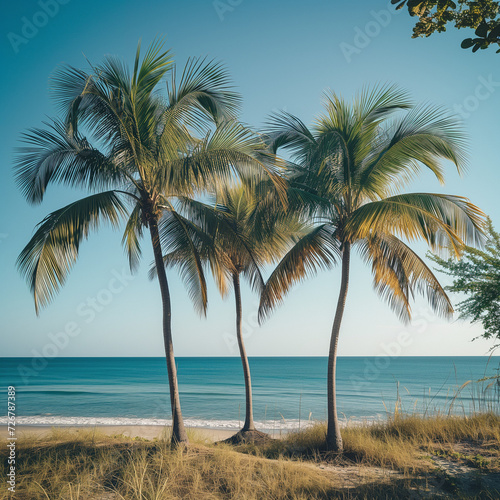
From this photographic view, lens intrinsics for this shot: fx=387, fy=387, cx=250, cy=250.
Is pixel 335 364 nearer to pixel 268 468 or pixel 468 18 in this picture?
pixel 268 468

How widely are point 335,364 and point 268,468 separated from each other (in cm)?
295

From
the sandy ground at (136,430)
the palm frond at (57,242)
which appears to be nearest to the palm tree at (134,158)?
the palm frond at (57,242)

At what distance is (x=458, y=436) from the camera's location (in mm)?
9125

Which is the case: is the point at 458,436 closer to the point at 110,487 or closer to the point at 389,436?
the point at 389,436

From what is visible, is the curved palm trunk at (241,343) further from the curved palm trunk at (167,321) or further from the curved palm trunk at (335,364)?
the curved palm trunk at (167,321)

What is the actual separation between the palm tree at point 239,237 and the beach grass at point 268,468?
10.9 feet

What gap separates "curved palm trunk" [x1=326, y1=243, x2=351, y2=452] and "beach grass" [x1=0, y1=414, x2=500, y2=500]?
0.29m

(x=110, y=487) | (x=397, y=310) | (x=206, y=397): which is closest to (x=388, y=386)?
(x=206, y=397)

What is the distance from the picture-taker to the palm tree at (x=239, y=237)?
8.52 m

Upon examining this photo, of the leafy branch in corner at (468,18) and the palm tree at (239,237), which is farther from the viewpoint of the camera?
the palm tree at (239,237)

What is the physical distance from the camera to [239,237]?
28.1 feet

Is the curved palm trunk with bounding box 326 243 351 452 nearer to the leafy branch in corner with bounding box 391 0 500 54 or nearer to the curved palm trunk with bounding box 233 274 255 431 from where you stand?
the curved palm trunk with bounding box 233 274 255 431

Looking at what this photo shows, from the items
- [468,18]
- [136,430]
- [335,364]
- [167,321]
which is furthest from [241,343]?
[468,18]

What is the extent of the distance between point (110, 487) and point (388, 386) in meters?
38.8
